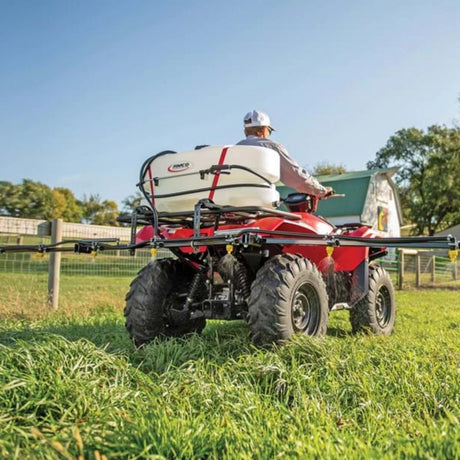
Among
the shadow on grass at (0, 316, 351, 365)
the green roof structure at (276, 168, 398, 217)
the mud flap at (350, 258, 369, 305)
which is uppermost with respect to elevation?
the green roof structure at (276, 168, 398, 217)

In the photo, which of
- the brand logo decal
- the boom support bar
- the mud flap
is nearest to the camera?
the boom support bar

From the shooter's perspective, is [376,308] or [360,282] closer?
[360,282]

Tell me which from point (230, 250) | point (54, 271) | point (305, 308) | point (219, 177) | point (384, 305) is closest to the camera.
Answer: point (230, 250)

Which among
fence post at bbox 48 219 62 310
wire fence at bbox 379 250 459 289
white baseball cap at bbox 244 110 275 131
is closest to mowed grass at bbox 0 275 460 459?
white baseball cap at bbox 244 110 275 131

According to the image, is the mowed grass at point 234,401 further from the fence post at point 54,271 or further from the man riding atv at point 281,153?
the fence post at point 54,271

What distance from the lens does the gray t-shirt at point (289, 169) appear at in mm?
4219

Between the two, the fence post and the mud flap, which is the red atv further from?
the fence post

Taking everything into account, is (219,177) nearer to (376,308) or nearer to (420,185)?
(376,308)

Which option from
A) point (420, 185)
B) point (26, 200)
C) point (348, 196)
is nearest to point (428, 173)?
point (420, 185)

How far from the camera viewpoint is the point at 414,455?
5.74 ft

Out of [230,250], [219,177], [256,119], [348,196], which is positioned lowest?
[230,250]

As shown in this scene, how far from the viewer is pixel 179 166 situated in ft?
12.7

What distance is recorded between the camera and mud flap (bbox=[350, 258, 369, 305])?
5043mm

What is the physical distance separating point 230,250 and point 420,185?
43092mm
